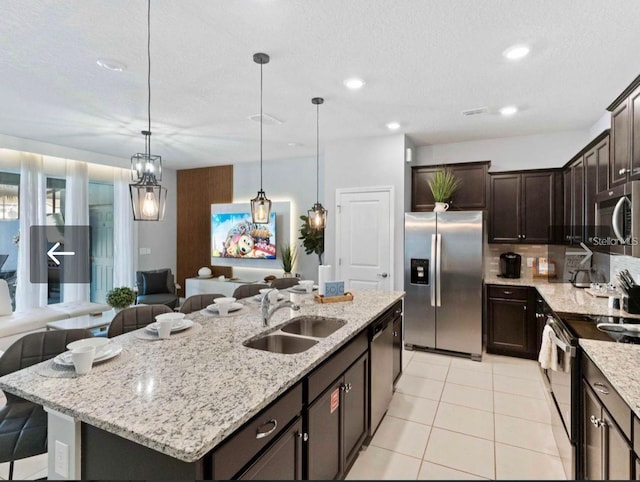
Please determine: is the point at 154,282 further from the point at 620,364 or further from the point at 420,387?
the point at 620,364

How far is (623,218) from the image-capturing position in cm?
220

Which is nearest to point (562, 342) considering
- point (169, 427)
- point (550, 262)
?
point (169, 427)

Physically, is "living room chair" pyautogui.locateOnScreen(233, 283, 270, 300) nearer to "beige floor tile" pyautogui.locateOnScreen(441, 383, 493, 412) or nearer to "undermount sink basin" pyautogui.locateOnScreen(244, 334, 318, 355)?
"undermount sink basin" pyautogui.locateOnScreen(244, 334, 318, 355)

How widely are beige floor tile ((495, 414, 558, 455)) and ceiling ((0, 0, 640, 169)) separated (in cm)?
279

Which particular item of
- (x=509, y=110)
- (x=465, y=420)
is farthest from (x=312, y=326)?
(x=509, y=110)

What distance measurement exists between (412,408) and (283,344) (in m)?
1.52

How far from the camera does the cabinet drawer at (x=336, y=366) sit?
1.67m

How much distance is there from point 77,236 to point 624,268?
7.17m

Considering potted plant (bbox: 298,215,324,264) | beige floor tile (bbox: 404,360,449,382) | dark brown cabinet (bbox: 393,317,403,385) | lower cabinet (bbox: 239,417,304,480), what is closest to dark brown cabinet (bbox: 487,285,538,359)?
beige floor tile (bbox: 404,360,449,382)

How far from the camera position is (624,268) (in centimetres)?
330

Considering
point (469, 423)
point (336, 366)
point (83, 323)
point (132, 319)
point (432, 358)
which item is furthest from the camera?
point (432, 358)

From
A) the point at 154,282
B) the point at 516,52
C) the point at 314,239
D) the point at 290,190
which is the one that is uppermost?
the point at 516,52

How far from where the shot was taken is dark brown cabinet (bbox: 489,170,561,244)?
417 cm
